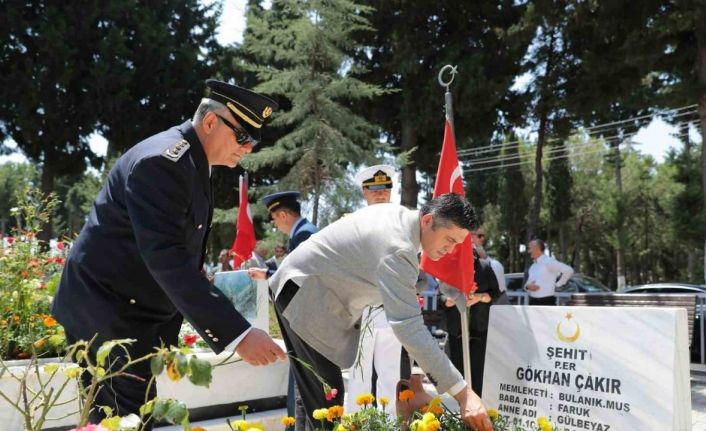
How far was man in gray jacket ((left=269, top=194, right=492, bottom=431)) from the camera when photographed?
8.17 feet

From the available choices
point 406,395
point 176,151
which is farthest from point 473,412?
point 176,151

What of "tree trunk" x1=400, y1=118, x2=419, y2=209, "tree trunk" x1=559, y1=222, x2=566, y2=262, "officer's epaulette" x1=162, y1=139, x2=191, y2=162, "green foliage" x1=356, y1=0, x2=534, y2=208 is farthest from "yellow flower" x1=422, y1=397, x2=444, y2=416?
"tree trunk" x1=559, y1=222, x2=566, y2=262

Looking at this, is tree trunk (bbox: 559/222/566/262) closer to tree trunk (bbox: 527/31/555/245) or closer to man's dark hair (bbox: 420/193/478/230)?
tree trunk (bbox: 527/31/555/245)

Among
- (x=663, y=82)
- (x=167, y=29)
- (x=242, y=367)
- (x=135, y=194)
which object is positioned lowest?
(x=242, y=367)

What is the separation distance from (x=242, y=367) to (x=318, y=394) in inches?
79.4

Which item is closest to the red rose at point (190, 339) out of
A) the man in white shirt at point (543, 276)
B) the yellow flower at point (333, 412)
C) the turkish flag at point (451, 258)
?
the turkish flag at point (451, 258)

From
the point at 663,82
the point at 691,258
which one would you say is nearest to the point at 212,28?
the point at 663,82

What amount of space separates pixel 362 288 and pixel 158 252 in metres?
1.02

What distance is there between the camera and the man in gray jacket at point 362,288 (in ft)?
8.17

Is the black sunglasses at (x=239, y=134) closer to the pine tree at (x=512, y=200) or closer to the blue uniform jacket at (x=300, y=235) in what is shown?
the blue uniform jacket at (x=300, y=235)

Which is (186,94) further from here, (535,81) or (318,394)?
(318,394)

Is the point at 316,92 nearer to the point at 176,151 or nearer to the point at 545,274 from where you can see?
the point at 545,274

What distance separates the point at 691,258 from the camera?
31.8 metres

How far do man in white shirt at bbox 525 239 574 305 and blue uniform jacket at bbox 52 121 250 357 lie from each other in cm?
702
